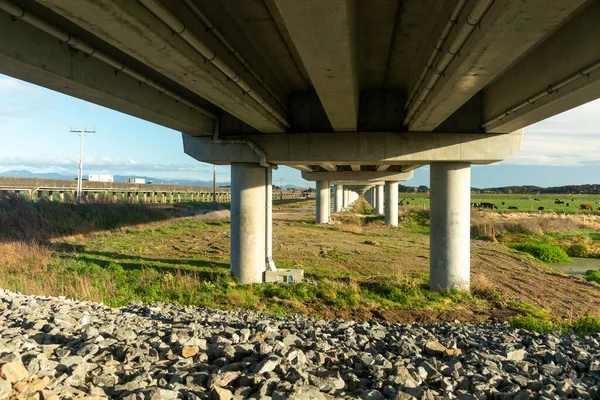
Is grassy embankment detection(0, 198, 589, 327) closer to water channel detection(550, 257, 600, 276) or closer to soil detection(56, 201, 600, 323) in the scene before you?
soil detection(56, 201, 600, 323)

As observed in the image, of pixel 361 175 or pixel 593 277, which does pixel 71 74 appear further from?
pixel 361 175

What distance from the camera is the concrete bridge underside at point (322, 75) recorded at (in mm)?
5473

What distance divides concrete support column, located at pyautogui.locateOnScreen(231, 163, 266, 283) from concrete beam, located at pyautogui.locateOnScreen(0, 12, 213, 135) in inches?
137

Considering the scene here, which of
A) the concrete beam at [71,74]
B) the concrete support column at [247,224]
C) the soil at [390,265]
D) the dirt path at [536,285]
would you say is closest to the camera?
the concrete beam at [71,74]

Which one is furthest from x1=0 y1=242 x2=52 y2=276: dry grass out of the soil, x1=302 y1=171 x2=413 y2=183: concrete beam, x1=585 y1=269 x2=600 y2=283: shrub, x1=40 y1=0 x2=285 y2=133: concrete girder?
x1=302 y1=171 x2=413 y2=183: concrete beam

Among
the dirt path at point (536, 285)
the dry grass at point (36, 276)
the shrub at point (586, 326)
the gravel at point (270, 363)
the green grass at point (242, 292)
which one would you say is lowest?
the dirt path at point (536, 285)

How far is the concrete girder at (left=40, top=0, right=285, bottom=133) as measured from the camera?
4949 millimetres

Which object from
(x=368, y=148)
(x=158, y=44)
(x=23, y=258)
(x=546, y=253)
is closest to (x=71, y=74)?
(x=158, y=44)

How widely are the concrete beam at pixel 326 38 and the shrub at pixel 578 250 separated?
2369 cm

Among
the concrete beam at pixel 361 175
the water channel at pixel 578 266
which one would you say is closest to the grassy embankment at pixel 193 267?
the water channel at pixel 578 266

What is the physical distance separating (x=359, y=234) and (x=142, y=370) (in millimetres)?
25131


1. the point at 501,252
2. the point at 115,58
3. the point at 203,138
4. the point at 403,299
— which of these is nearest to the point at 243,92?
the point at 115,58

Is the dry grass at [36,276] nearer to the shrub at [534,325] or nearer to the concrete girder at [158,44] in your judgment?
the concrete girder at [158,44]

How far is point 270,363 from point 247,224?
9323 mm
